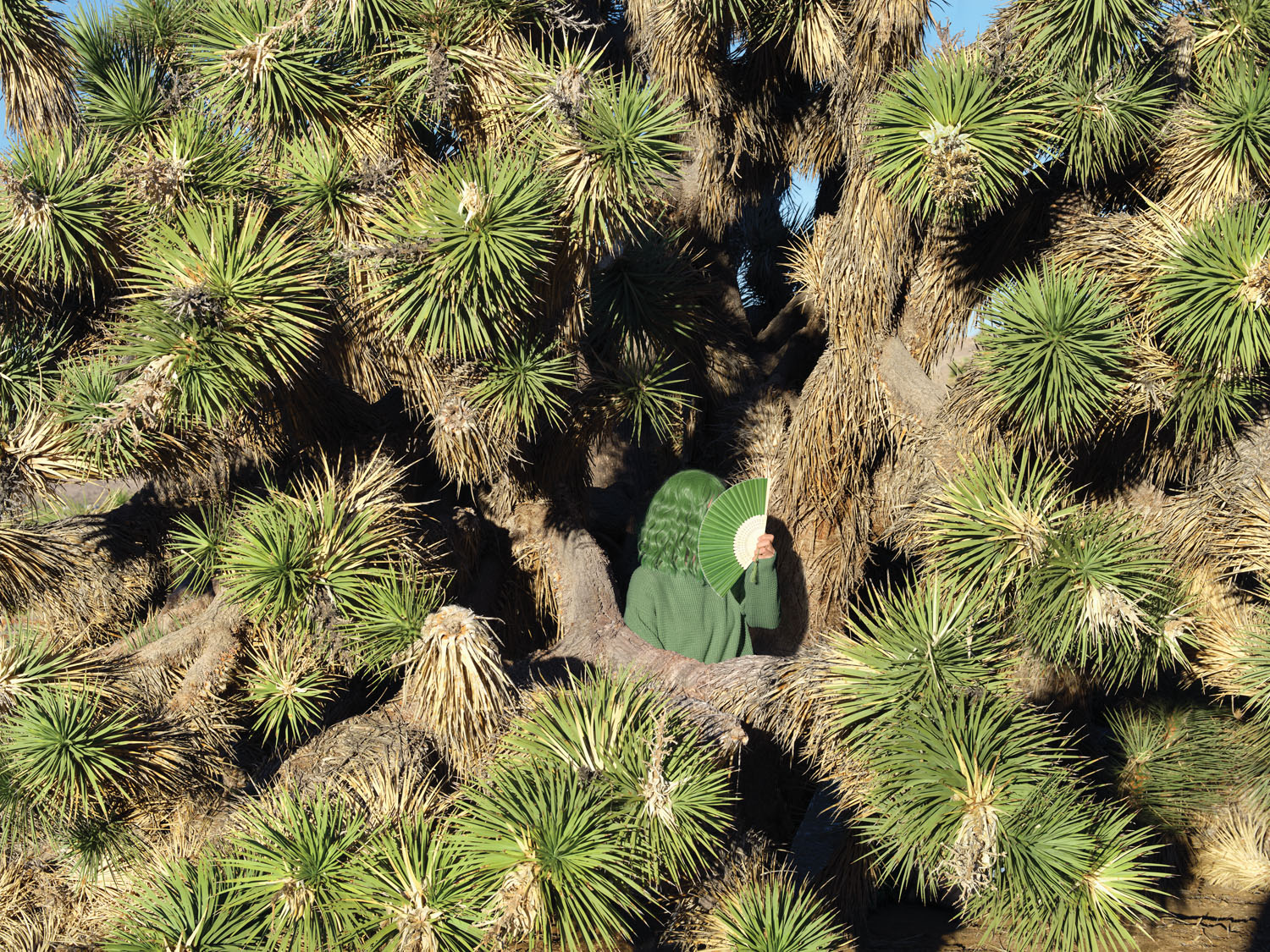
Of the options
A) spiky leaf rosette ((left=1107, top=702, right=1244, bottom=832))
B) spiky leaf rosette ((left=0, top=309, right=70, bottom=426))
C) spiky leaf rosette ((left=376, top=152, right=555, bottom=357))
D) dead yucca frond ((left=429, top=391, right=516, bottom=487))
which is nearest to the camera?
spiky leaf rosette ((left=376, top=152, right=555, bottom=357))

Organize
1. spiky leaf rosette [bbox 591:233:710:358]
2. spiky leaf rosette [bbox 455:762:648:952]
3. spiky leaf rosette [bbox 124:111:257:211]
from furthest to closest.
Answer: spiky leaf rosette [bbox 591:233:710:358]
spiky leaf rosette [bbox 124:111:257:211]
spiky leaf rosette [bbox 455:762:648:952]

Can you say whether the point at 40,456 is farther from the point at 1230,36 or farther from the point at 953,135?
the point at 1230,36

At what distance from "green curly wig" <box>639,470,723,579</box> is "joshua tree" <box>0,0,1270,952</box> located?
0.98 ft

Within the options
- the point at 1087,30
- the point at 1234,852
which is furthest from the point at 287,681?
the point at 1234,852

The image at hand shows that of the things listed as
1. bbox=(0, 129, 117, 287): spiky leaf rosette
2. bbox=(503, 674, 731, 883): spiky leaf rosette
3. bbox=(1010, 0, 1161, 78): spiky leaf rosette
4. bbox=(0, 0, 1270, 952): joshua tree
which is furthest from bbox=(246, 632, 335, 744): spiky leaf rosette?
bbox=(1010, 0, 1161, 78): spiky leaf rosette

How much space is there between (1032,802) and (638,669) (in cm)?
131

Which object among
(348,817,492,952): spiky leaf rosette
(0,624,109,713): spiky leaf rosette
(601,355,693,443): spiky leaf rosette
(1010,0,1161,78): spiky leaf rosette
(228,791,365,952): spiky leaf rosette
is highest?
(1010,0,1161,78): spiky leaf rosette

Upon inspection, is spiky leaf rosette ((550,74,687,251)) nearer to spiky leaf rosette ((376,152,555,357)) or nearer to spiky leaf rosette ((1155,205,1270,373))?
spiky leaf rosette ((376,152,555,357))

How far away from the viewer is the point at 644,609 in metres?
3.91

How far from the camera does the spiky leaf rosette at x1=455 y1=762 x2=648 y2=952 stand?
7.63 feet

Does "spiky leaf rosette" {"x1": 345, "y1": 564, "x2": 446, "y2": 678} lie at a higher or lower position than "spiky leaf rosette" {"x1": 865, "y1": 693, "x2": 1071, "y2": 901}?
lower

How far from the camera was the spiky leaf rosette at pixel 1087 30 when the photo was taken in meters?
3.10

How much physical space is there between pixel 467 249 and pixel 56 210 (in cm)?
125

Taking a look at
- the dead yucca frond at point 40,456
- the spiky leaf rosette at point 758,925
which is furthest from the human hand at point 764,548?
the dead yucca frond at point 40,456
